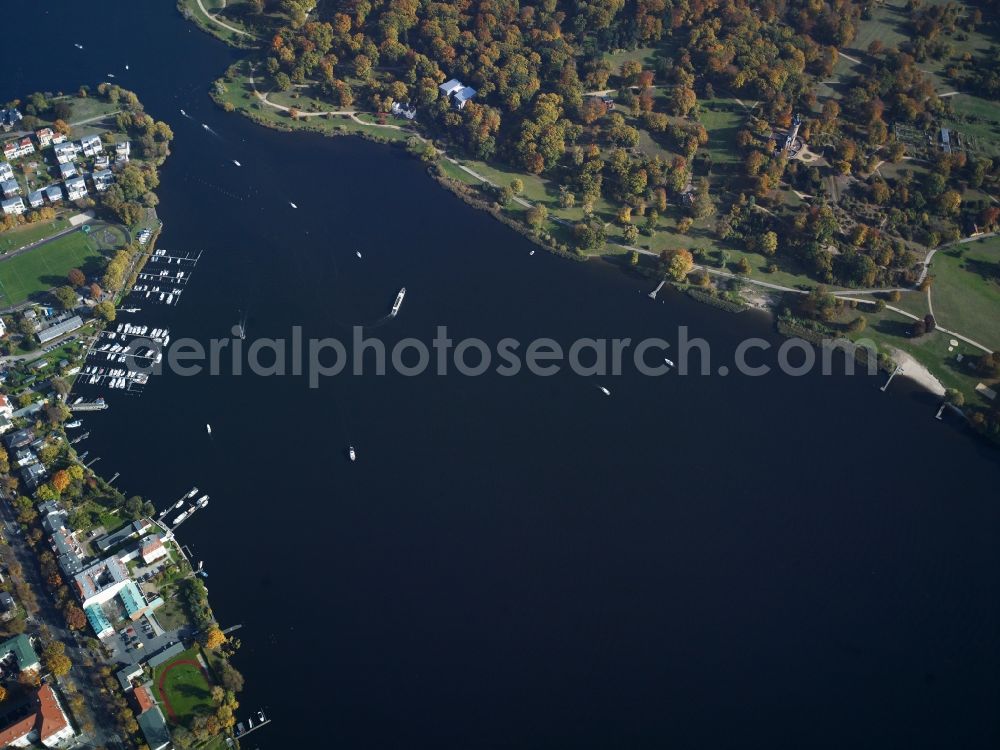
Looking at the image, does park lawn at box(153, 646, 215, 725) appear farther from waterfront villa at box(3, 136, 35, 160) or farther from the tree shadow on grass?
the tree shadow on grass

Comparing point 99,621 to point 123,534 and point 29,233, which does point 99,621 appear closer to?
point 123,534

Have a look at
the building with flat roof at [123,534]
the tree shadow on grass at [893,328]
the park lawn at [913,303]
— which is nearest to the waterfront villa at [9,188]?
the building with flat roof at [123,534]

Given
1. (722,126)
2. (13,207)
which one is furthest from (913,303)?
(13,207)

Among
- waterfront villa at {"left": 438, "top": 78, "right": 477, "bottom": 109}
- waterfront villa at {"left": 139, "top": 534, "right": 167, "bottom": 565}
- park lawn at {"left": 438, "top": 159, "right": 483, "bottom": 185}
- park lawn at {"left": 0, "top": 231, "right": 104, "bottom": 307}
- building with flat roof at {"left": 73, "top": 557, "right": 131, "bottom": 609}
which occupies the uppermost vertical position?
waterfront villa at {"left": 438, "top": 78, "right": 477, "bottom": 109}

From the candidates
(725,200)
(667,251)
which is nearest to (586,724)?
(667,251)

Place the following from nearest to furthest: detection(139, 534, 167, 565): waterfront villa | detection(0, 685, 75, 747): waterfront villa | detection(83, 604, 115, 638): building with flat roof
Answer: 1. detection(0, 685, 75, 747): waterfront villa
2. detection(83, 604, 115, 638): building with flat roof
3. detection(139, 534, 167, 565): waterfront villa

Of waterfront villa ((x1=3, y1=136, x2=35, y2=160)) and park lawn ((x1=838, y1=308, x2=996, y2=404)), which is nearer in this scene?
park lawn ((x1=838, y1=308, x2=996, y2=404))

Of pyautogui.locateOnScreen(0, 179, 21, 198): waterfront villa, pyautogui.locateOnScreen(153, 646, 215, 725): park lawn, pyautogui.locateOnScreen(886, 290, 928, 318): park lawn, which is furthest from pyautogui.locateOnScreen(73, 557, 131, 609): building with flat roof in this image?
pyautogui.locateOnScreen(886, 290, 928, 318): park lawn

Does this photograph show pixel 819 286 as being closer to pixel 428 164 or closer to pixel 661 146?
pixel 661 146
